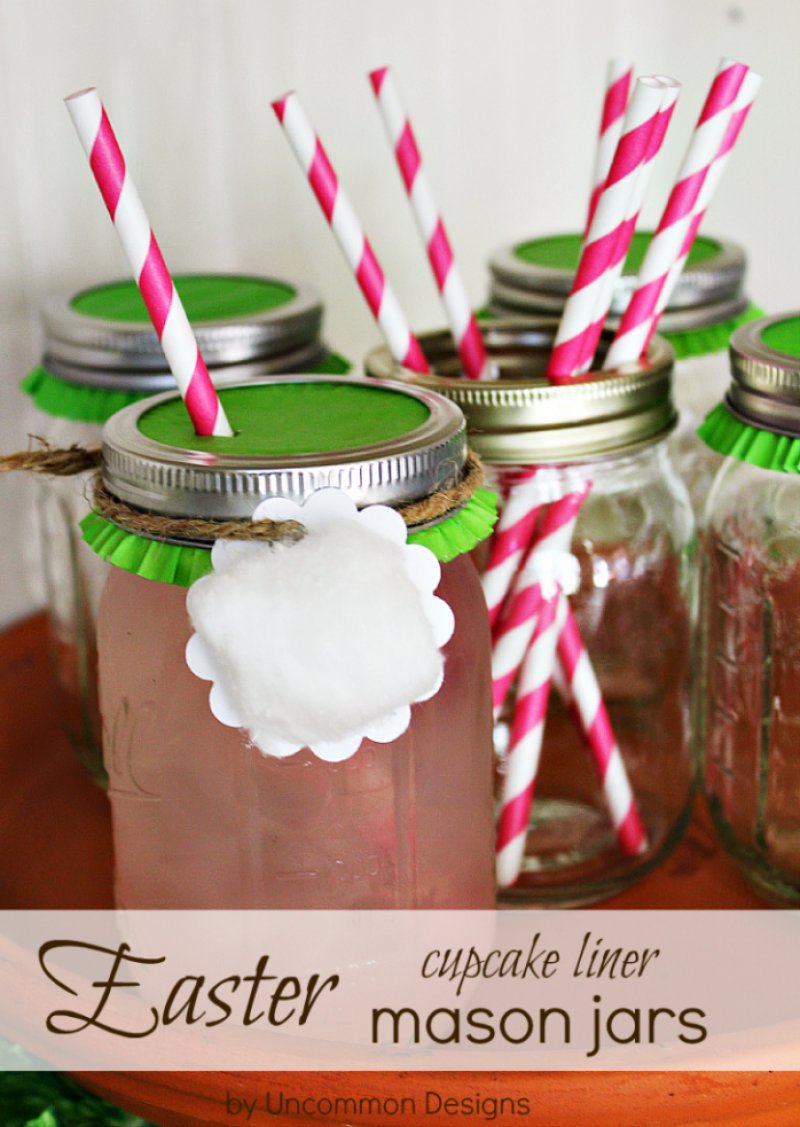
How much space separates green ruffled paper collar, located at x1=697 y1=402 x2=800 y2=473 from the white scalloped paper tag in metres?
0.19

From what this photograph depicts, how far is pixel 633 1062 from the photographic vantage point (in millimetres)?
477

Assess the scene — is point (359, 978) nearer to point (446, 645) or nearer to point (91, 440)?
point (446, 645)

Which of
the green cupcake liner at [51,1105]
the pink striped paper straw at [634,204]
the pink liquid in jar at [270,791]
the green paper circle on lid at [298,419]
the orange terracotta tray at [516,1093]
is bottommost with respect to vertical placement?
the green cupcake liner at [51,1105]

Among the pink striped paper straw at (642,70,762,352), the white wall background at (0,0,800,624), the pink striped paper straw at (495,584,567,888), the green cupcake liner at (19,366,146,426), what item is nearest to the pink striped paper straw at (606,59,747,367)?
the pink striped paper straw at (642,70,762,352)

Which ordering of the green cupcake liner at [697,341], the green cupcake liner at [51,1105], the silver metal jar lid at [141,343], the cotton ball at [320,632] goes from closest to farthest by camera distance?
the cotton ball at [320,632] < the green cupcake liner at [51,1105] < the silver metal jar lid at [141,343] < the green cupcake liner at [697,341]

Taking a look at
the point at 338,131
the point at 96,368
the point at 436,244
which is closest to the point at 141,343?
the point at 96,368

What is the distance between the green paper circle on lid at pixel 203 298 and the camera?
2.31 ft

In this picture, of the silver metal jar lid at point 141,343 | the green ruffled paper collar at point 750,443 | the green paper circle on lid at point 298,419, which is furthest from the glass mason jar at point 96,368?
the green ruffled paper collar at point 750,443

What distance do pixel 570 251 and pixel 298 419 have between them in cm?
40

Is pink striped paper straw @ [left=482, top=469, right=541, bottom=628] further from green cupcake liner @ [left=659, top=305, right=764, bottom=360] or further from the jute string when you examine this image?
green cupcake liner @ [left=659, top=305, right=764, bottom=360]

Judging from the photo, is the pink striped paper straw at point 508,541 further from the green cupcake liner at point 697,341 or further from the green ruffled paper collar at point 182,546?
the green cupcake liner at point 697,341

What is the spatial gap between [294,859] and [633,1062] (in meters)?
0.14

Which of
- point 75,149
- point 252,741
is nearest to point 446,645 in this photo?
point 252,741

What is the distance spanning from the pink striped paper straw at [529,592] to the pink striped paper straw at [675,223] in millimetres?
69
